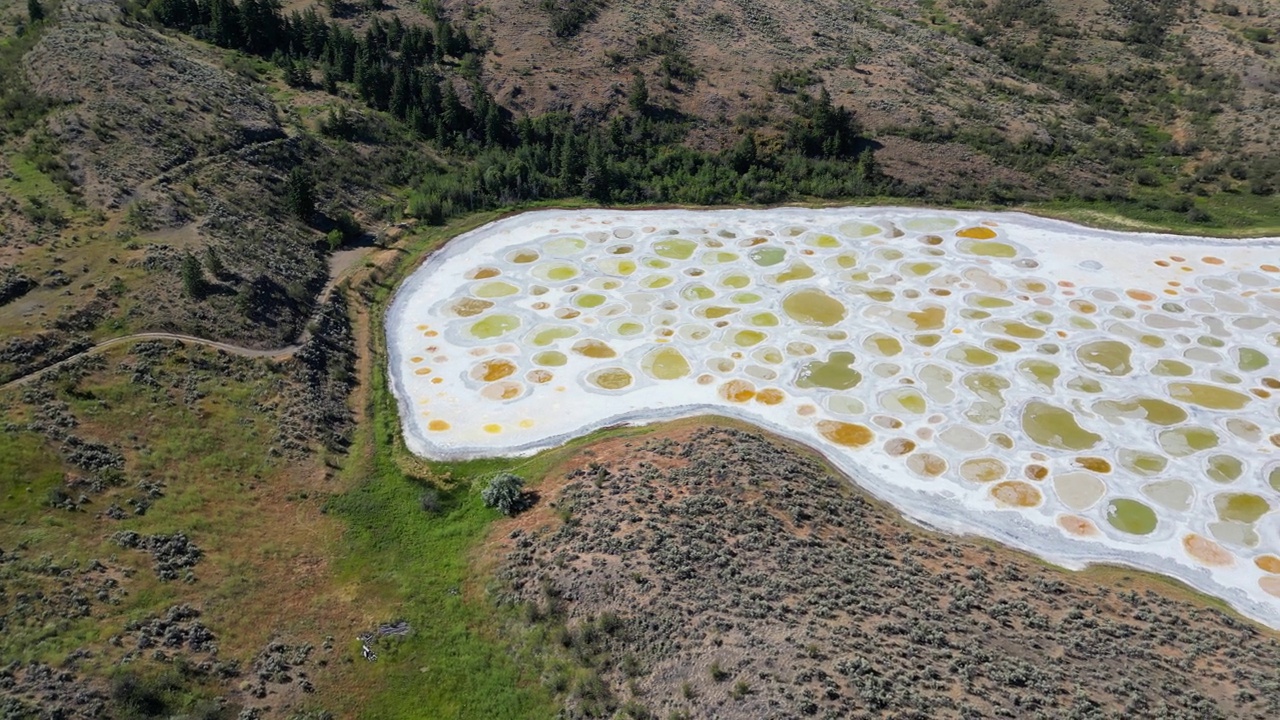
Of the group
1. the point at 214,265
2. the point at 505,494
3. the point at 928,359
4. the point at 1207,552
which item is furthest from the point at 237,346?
the point at 1207,552

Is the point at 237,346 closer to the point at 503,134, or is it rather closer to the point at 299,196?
the point at 299,196

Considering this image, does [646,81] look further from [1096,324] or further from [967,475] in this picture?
[967,475]

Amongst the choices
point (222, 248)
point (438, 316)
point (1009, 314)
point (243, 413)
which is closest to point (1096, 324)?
point (1009, 314)

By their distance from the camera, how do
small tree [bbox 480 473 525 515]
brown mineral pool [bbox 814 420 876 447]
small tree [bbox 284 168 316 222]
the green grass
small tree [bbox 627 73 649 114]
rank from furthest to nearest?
small tree [bbox 627 73 649 114], small tree [bbox 284 168 316 222], brown mineral pool [bbox 814 420 876 447], small tree [bbox 480 473 525 515], the green grass

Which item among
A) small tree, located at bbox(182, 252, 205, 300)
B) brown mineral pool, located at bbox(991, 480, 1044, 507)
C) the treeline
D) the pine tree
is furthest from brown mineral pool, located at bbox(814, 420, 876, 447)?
the pine tree

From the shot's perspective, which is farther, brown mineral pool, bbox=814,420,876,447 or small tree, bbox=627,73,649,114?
small tree, bbox=627,73,649,114

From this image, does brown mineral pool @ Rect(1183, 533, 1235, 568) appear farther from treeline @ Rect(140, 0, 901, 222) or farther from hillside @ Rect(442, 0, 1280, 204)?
treeline @ Rect(140, 0, 901, 222)
